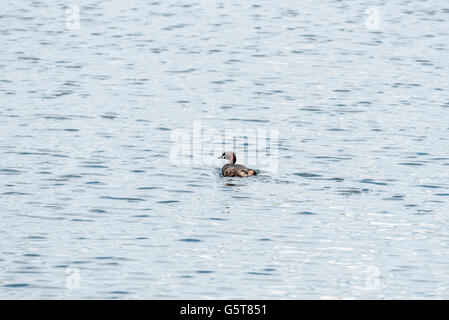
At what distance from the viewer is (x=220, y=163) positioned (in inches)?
906

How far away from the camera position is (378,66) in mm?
34125

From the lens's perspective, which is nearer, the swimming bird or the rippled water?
the rippled water

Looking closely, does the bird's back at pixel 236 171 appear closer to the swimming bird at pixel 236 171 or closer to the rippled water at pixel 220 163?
the swimming bird at pixel 236 171

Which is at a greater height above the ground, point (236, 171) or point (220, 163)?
point (236, 171)

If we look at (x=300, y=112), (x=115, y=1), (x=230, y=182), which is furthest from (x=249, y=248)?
(x=115, y=1)

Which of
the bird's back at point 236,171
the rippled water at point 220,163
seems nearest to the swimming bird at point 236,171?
the bird's back at point 236,171

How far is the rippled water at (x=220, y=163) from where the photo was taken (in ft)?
52.6

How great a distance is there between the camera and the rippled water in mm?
16031

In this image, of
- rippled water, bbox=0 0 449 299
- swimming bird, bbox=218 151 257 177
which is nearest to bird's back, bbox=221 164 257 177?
swimming bird, bbox=218 151 257 177

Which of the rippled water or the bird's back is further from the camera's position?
the bird's back

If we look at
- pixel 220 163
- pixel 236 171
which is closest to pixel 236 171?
pixel 236 171

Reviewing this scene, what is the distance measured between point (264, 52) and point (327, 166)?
14.6 metres

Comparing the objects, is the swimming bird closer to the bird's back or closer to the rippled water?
the bird's back

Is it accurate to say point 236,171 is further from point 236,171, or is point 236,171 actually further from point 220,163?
point 220,163
